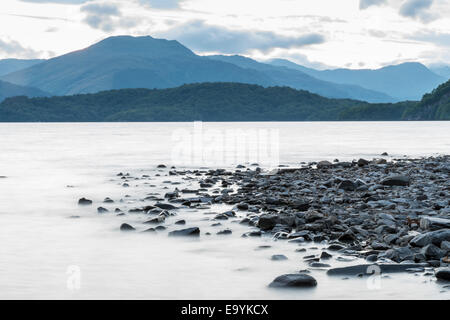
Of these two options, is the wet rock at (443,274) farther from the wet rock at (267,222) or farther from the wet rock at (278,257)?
the wet rock at (267,222)

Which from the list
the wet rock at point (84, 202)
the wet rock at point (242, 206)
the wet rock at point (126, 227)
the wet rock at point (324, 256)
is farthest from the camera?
the wet rock at point (84, 202)

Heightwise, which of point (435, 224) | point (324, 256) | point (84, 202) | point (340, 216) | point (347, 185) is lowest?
point (84, 202)

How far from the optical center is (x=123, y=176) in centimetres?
3209

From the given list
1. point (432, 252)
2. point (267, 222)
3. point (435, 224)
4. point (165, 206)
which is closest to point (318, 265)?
point (432, 252)

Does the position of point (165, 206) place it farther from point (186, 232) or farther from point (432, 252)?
point (432, 252)

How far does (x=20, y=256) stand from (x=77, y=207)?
7394mm

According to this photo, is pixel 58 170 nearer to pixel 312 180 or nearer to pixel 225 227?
pixel 312 180

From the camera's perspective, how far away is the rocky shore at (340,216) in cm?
1094

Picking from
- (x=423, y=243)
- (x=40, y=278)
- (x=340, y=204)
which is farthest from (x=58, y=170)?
(x=423, y=243)

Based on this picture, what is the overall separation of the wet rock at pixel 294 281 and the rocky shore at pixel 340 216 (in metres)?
0.02

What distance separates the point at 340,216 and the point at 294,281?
214 inches

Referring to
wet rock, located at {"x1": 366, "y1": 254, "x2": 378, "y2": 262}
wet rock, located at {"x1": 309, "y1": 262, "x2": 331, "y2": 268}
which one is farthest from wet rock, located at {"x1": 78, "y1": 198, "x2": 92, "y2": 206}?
wet rock, located at {"x1": 366, "y1": 254, "x2": 378, "y2": 262}

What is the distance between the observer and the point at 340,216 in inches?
591

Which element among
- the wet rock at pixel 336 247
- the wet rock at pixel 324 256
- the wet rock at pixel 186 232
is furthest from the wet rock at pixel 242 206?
the wet rock at pixel 324 256
